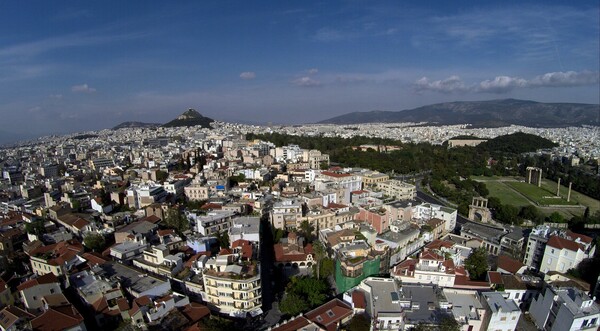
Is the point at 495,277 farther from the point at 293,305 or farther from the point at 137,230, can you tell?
the point at 137,230

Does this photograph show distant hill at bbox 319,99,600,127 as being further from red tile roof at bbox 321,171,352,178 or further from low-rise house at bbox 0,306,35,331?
low-rise house at bbox 0,306,35,331

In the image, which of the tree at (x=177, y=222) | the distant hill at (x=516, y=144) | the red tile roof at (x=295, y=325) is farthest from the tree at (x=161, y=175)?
the distant hill at (x=516, y=144)

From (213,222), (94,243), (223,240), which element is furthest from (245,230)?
(94,243)

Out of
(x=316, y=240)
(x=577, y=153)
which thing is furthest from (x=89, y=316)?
(x=577, y=153)

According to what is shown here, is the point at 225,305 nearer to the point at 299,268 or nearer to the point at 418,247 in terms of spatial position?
the point at 299,268

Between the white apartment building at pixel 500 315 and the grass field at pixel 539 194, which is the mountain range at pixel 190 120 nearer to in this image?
the grass field at pixel 539 194

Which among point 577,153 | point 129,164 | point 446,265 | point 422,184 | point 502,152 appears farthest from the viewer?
point 502,152
